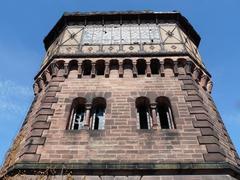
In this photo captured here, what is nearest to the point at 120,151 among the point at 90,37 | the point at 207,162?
the point at 207,162

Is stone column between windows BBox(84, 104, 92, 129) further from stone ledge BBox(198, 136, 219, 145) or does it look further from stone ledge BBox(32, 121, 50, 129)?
stone ledge BBox(198, 136, 219, 145)

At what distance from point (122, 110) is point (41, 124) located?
9.53 ft

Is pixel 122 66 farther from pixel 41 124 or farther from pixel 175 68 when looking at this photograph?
pixel 41 124

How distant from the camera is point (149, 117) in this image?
37.7 feet

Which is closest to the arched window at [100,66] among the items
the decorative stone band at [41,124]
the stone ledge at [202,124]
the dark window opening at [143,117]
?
the decorative stone band at [41,124]

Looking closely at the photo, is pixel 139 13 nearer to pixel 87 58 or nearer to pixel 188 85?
pixel 87 58

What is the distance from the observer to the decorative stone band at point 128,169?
8883 mm

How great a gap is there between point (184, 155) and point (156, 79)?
4168 mm

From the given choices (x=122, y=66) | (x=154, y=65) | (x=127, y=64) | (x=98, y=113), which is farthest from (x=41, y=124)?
(x=154, y=65)

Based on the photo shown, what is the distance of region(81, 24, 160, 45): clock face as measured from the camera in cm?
1512

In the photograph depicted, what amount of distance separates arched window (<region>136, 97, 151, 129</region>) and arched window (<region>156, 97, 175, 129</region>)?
43cm

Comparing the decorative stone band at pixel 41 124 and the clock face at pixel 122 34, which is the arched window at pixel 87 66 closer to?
the decorative stone band at pixel 41 124

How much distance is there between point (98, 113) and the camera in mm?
11852

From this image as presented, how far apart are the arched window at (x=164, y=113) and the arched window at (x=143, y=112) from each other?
43 cm
